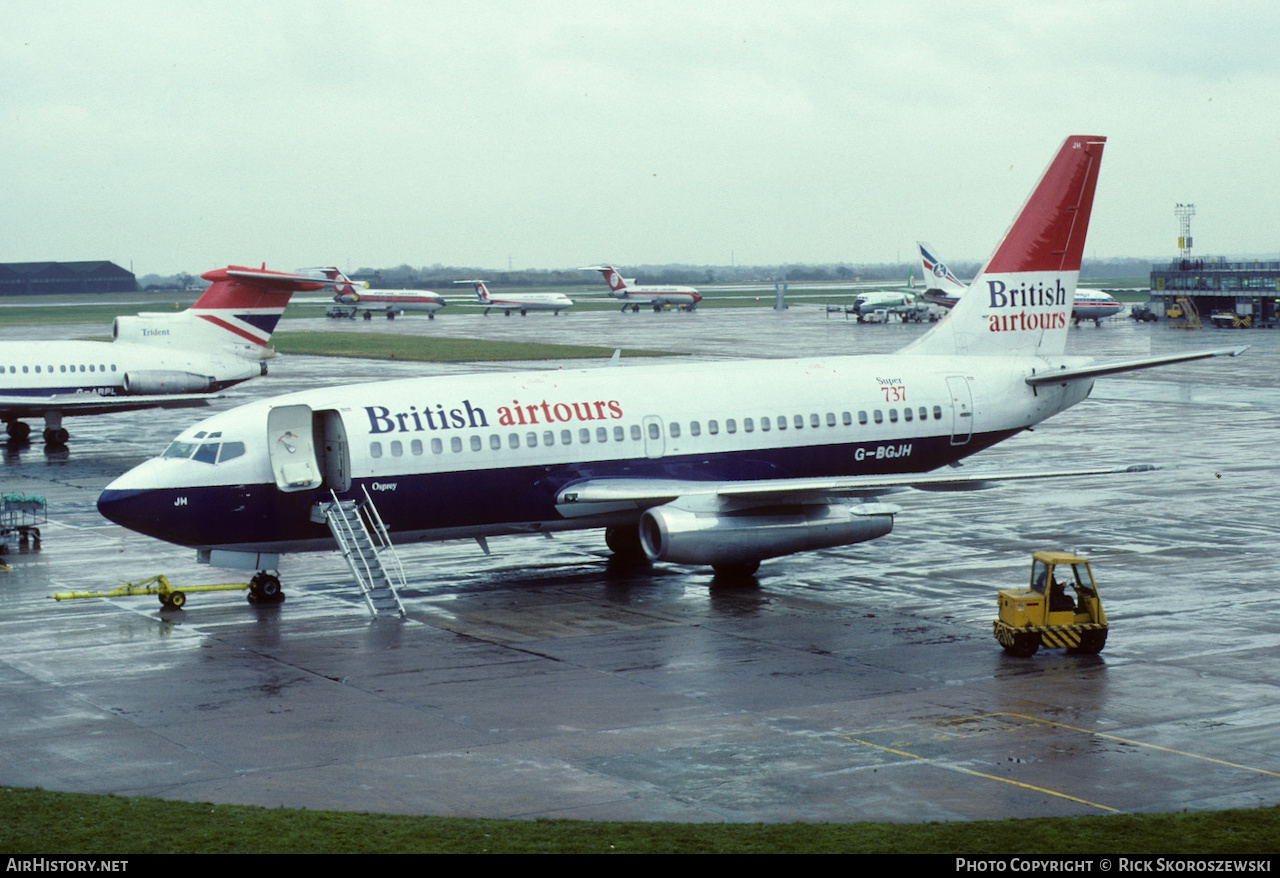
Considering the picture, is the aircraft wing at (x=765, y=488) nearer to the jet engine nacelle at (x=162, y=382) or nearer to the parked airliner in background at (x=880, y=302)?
the jet engine nacelle at (x=162, y=382)

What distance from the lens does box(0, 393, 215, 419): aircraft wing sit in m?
59.7

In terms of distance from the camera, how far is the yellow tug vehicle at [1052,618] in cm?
2589

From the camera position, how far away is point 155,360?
61.8m

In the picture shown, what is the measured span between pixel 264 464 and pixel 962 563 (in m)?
16.1

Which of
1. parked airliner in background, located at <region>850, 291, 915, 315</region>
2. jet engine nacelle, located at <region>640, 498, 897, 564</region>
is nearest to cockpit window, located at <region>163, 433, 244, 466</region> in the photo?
jet engine nacelle, located at <region>640, 498, 897, 564</region>

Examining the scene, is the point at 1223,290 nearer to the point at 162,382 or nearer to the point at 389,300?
the point at 389,300

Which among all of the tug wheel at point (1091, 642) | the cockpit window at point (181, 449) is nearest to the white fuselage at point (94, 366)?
the cockpit window at point (181, 449)

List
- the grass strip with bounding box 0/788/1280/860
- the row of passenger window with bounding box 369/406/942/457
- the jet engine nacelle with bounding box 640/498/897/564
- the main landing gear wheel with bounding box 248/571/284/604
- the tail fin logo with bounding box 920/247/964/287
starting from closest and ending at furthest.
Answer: the grass strip with bounding box 0/788/1280/860, the jet engine nacelle with bounding box 640/498/897/564, the main landing gear wheel with bounding box 248/571/284/604, the row of passenger window with bounding box 369/406/942/457, the tail fin logo with bounding box 920/247/964/287

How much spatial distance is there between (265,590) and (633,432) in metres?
8.78

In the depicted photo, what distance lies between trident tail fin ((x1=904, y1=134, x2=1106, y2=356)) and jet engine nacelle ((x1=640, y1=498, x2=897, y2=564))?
8561 mm

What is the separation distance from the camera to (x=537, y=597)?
31688 mm

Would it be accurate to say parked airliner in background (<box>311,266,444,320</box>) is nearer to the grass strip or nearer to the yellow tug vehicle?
the yellow tug vehicle

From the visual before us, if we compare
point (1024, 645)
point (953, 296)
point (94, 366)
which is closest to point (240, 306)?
point (94, 366)

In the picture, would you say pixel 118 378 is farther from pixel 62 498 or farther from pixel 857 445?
pixel 857 445
